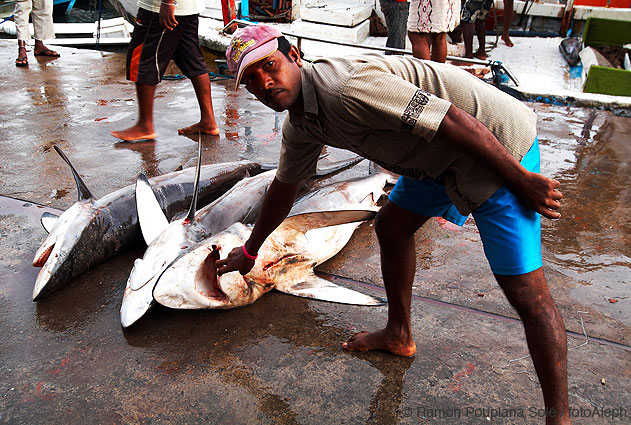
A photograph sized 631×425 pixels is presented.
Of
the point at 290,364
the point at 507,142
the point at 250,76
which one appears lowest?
the point at 290,364

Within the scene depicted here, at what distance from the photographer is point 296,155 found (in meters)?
2.09

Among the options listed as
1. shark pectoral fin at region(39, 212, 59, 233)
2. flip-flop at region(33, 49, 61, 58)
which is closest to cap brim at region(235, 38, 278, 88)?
shark pectoral fin at region(39, 212, 59, 233)

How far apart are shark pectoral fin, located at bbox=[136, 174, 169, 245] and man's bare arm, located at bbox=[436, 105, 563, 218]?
1.96 meters

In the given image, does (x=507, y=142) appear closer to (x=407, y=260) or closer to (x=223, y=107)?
(x=407, y=260)

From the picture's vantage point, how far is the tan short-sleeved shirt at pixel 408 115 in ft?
5.35

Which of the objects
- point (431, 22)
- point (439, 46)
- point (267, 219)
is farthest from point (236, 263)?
point (439, 46)

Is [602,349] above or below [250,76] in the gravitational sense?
below

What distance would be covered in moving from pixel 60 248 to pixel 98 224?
290 millimetres

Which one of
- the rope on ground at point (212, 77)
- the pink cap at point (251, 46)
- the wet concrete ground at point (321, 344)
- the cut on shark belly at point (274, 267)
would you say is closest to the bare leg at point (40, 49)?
the rope on ground at point (212, 77)

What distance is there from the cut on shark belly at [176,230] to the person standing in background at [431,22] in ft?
8.86

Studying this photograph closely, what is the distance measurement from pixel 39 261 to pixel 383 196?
2.30 m

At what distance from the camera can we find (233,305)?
2.59 metres

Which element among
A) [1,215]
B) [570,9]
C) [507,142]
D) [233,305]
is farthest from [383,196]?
[570,9]

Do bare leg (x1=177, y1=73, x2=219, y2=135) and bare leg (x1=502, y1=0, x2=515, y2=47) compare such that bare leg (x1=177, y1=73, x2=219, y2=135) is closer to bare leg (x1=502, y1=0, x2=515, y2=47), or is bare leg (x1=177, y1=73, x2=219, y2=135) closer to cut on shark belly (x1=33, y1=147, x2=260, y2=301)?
cut on shark belly (x1=33, y1=147, x2=260, y2=301)
